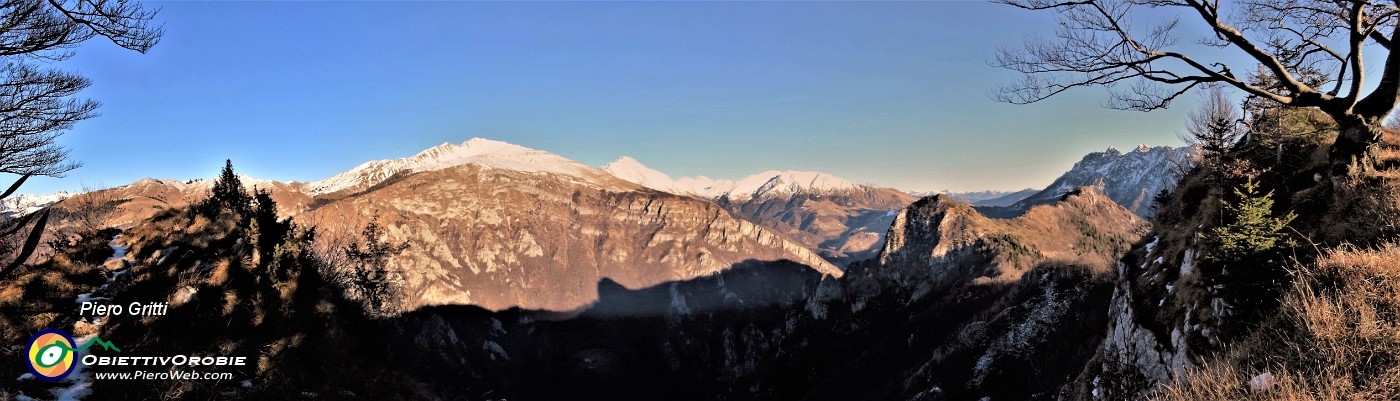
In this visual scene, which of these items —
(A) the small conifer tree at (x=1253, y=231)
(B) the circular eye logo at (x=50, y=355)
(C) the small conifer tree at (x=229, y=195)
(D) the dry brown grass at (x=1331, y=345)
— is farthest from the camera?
(C) the small conifer tree at (x=229, y=195)

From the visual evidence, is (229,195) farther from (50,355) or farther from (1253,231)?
(1253,231)

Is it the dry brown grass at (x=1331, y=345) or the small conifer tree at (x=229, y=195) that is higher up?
the small conifer tree at (x=229, y=195)

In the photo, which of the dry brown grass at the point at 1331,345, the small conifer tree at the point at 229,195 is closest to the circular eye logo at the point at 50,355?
the small conifer tree at the point at 229,195

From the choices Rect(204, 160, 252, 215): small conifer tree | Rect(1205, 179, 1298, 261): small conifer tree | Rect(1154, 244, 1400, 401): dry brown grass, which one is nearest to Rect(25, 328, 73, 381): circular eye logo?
Rect(204, 160, 252, 215): small conifer tree

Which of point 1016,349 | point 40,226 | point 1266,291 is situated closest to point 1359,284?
point 1266,291

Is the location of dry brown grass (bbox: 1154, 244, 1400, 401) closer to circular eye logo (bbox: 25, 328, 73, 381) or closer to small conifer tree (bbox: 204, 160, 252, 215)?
circular eye logo (bbox: 25, 328, 73, 381)

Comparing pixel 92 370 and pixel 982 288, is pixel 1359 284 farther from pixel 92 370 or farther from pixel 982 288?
pixel 982 288

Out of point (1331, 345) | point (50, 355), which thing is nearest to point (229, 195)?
point (50, 355)

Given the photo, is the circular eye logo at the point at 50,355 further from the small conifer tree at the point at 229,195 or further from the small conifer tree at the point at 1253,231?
the small conifer tree at the point at 1253,231
